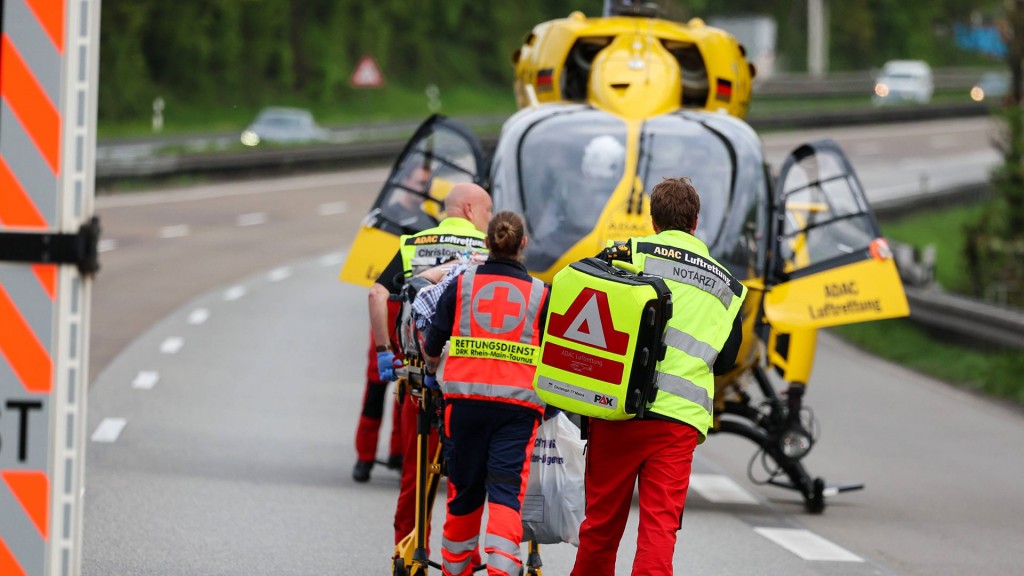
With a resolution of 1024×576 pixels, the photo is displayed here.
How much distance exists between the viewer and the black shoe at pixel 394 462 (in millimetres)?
11258

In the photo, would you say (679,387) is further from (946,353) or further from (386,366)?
(946,353)

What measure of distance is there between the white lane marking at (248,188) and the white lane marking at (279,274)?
6.33m

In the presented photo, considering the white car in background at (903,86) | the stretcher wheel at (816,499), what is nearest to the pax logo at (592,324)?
the stretcher wheel at (816,499)

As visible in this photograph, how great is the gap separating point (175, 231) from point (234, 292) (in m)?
7.28

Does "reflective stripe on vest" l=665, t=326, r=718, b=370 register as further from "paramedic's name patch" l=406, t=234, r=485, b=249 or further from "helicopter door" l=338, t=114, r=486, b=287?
"helicopter door" l=338, t=114, r=486, b=287

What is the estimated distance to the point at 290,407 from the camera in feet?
47.5

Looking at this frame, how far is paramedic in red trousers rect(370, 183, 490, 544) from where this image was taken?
25.8 ft

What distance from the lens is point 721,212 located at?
11.5 meters

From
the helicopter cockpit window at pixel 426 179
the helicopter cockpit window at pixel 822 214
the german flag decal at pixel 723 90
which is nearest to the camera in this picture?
the helicopter cockpit window at pixel 822 214

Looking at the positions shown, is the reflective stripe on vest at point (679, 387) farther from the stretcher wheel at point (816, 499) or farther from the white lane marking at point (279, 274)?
the white lane marking at point (279, 274)

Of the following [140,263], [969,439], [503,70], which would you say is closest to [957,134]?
[503,70]

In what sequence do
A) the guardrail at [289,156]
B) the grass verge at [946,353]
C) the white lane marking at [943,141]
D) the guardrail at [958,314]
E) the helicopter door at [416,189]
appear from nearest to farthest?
1. the helicopter door at [416,189]
2. the grass verge at [946,353]
3. the guardrail at [958,314]
4. the guardrail at [289,156]
5. the white lane marking at [943,141]

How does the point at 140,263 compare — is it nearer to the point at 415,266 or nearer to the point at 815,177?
Answer: the point at 815,177

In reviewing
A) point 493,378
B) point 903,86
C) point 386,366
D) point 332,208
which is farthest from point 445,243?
point 903,86
